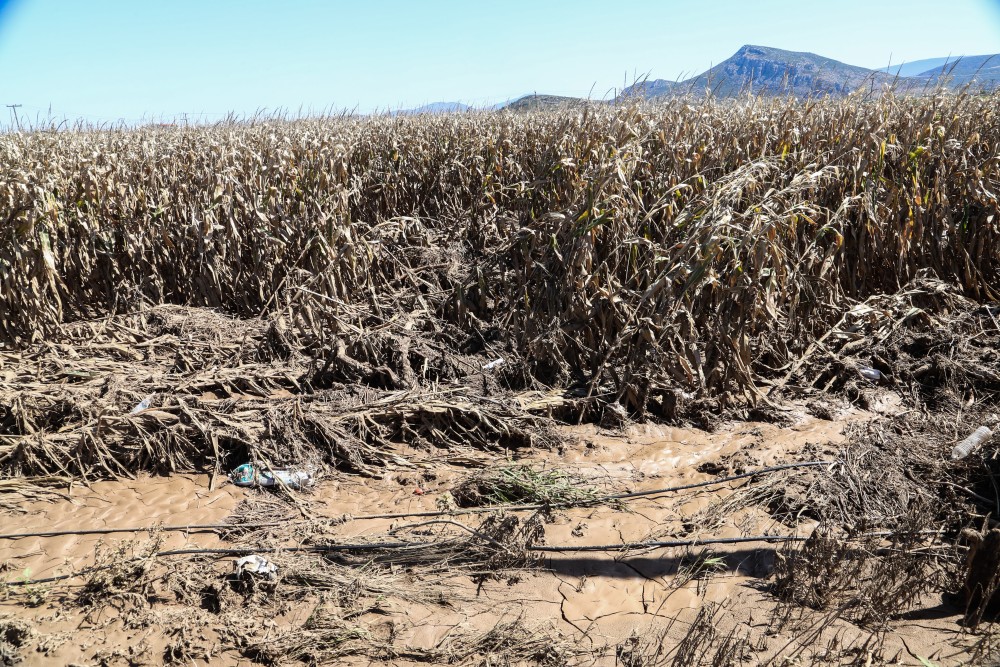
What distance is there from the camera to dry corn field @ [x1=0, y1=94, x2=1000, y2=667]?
8.84ft

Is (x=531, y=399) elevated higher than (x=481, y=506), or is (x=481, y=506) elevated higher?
(x=531, y=399)

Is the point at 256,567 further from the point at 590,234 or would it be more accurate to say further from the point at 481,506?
the point at 590,234

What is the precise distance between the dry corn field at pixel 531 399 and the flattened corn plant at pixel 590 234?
0.11 ft

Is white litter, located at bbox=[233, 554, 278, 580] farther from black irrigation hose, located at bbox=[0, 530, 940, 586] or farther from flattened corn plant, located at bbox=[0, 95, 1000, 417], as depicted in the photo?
flattened corn plant, located at bbox=[0, 95, 1000, 417]

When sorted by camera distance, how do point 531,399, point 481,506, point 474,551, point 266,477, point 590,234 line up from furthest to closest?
point 590,234
point 531,399
point 266,477
point 481,506
point 474,551

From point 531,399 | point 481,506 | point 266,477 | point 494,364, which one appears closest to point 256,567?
point 266,477

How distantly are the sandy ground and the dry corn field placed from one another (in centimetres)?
2

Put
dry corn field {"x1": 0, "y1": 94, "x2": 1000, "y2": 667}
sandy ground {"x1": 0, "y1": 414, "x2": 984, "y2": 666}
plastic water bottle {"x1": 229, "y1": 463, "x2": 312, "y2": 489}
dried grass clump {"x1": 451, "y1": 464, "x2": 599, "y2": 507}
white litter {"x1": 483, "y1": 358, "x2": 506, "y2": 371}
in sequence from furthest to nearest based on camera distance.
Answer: white litter {"x1": 483, "y1": 358, "x2": 506, "y2": 371} < plastic water bottle {"x1": 229, "y1": 463, "x2": 312, "y2": 489} < dried grass clump {"x1": 451, "y1": 464, "x2": 599, "y2": 507} < dry corn field {"x1": 0, "y1": 94, "x2": 1000, "y2": 667} < sandy ground {"x1": 0, "y1": 414, "x2": 984, "y2": 666}

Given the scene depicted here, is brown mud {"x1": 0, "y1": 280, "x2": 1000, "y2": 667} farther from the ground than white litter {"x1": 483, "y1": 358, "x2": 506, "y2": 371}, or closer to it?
closer to it

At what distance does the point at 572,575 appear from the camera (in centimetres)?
302

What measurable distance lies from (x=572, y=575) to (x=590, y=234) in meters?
2.41

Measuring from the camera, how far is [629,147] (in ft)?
16.5

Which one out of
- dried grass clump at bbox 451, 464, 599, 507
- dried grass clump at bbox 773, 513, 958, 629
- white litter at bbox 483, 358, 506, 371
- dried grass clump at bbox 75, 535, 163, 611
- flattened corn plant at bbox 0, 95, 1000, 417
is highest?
flattened corn plant at bbox 0, 95, 1000, 417

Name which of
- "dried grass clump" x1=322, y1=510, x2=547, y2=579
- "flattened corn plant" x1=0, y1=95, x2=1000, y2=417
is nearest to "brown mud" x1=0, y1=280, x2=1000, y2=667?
"dried grass clump" x1=322, y1=510, x2=547, y2=579
